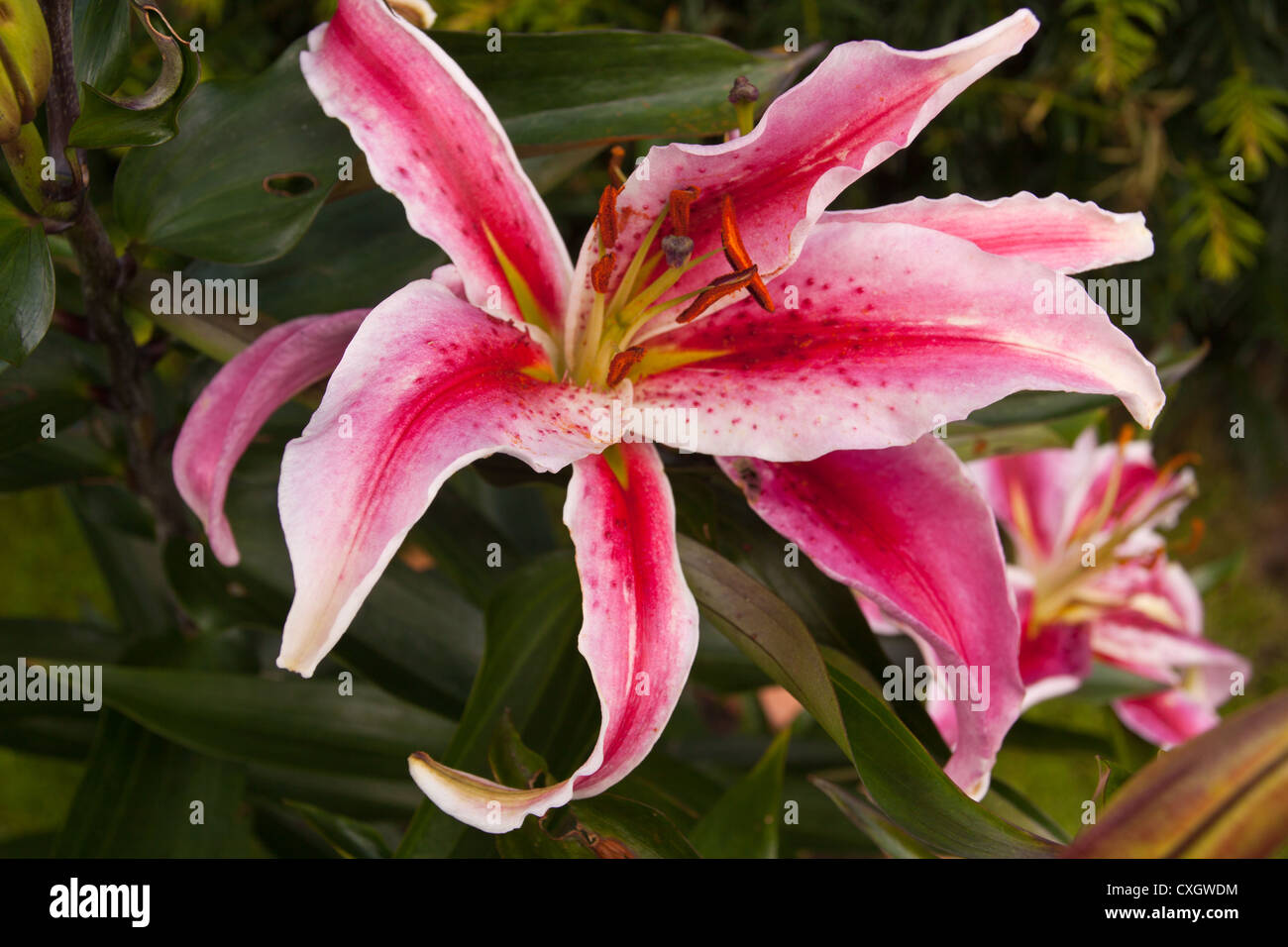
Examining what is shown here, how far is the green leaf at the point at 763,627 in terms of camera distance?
17.7 inches

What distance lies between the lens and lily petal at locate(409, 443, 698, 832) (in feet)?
1.27

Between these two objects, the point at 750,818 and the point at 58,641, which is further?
the point at 58,641

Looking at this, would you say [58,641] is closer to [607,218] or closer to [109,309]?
[109,309]

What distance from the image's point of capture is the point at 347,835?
0.64 metres

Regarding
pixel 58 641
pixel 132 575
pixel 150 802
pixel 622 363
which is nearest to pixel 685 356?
pixel 622 363

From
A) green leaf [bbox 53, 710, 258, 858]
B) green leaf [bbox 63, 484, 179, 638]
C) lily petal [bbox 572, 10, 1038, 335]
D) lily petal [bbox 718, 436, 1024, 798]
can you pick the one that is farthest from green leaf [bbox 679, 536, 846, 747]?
green leaf [bbox 63, 484, 179, 638]

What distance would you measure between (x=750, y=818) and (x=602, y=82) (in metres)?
0.42

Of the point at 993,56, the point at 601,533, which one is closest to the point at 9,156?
the point at 601,533

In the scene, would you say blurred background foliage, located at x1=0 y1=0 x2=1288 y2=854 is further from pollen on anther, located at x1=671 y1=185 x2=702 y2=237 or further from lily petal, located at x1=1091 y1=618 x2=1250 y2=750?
pollen on anther, located at x1=671 y1=185 x2=702 y2=237

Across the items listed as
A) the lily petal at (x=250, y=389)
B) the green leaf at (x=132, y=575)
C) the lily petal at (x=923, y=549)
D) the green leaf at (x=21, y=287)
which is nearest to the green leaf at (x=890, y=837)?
the lily petal at (x=923, y=549)

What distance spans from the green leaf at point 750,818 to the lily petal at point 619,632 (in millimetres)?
250

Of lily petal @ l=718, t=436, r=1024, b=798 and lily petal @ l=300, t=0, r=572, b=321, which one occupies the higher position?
lily petal @ l=300, t=0, r=572, b=321

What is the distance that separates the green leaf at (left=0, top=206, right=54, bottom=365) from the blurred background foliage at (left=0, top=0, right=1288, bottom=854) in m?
0.12
